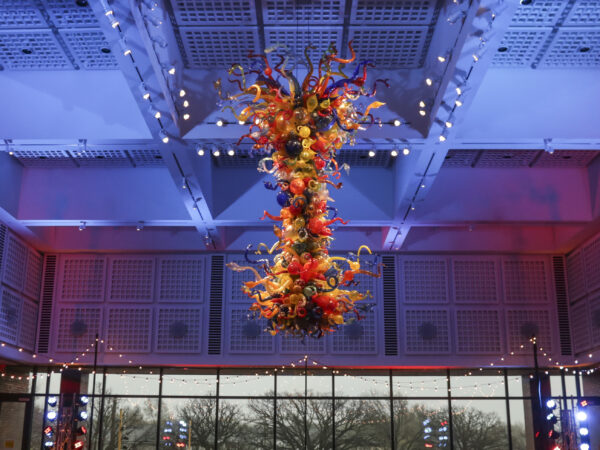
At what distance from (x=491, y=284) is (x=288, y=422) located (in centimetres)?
536

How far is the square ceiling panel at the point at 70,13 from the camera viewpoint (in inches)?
357

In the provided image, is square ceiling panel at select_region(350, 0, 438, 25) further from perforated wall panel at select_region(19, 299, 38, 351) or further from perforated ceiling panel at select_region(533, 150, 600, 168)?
perforated wall panel at select_region(19, 299, 38, 351)

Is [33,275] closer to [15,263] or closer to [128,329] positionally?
[15,263]

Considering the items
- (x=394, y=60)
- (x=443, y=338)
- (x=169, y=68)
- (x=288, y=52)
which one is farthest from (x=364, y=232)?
(x=288, y=52)

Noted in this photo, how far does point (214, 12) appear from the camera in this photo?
30.3ft

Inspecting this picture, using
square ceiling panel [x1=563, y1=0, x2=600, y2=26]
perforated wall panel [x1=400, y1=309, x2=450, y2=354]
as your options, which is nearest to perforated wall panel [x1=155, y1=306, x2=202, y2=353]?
perforated wall panel [x1=400, y1=309, x2=450, y2=354]

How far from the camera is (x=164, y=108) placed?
31.6ft

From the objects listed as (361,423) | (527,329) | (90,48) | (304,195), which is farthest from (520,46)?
(361,423)

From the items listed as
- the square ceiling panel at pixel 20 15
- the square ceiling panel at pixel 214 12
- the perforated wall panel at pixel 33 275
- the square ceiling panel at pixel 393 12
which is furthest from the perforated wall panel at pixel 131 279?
the square ceiling panel at pixel 393 12

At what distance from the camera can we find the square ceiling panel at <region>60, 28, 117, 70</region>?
9750 millimetres

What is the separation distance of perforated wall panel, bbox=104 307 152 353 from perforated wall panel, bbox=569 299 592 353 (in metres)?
8.82

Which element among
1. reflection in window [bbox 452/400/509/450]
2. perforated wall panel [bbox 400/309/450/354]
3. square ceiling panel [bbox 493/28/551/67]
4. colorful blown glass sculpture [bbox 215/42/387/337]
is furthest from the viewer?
reflection in window [bbox 452/400/509/450]

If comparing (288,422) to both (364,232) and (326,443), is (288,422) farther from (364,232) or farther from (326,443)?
(364,232)

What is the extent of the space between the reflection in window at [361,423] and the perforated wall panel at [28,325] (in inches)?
260
